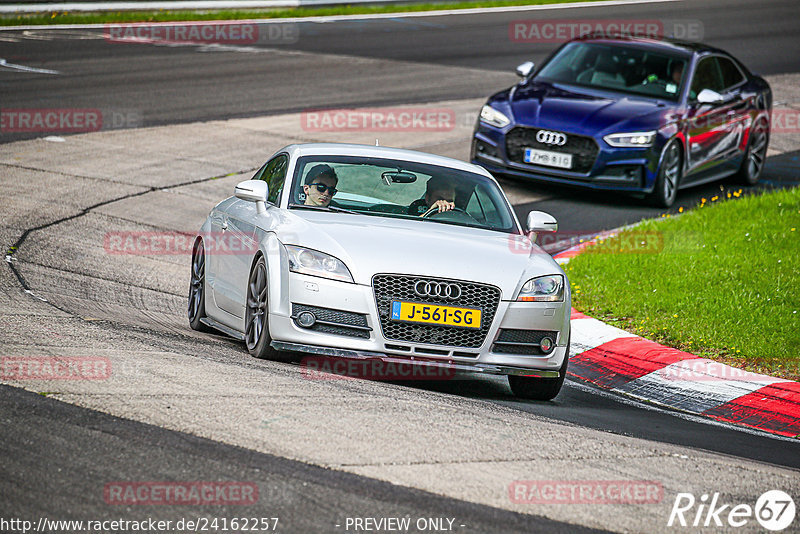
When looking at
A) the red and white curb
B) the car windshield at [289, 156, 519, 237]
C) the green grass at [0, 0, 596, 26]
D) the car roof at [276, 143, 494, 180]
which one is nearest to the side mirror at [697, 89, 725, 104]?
the red and white curb

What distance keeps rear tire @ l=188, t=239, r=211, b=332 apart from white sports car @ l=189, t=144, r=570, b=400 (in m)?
0.40

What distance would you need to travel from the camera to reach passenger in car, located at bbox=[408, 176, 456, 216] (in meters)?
8.57

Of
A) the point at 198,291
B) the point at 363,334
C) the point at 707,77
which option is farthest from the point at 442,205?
the point at 707,77

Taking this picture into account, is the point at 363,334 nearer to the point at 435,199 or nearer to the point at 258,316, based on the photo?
the point at 258,316

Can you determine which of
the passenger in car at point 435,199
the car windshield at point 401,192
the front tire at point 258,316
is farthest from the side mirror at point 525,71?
the front tire at point 258,316

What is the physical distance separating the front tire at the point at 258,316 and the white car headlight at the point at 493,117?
7268 millimetres

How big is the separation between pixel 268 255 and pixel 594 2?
31.1 meters

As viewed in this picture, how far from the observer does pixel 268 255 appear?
7.59 meters

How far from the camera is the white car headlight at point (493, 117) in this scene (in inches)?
576

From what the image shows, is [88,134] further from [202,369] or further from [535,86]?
[202,369]

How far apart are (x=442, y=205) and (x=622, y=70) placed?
779 centimetres

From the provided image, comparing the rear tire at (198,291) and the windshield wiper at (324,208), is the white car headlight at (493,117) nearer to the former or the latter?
the rear tire at (198,291)

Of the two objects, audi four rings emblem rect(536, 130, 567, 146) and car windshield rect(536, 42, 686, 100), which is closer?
audi four rings emblem rect(536, 130, 567, 146)

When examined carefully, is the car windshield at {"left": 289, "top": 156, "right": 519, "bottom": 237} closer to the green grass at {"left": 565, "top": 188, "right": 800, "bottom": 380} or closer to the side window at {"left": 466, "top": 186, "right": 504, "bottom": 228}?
the side window at {"left": 466, "top": 186, "right": 504, "bottom": 228}
